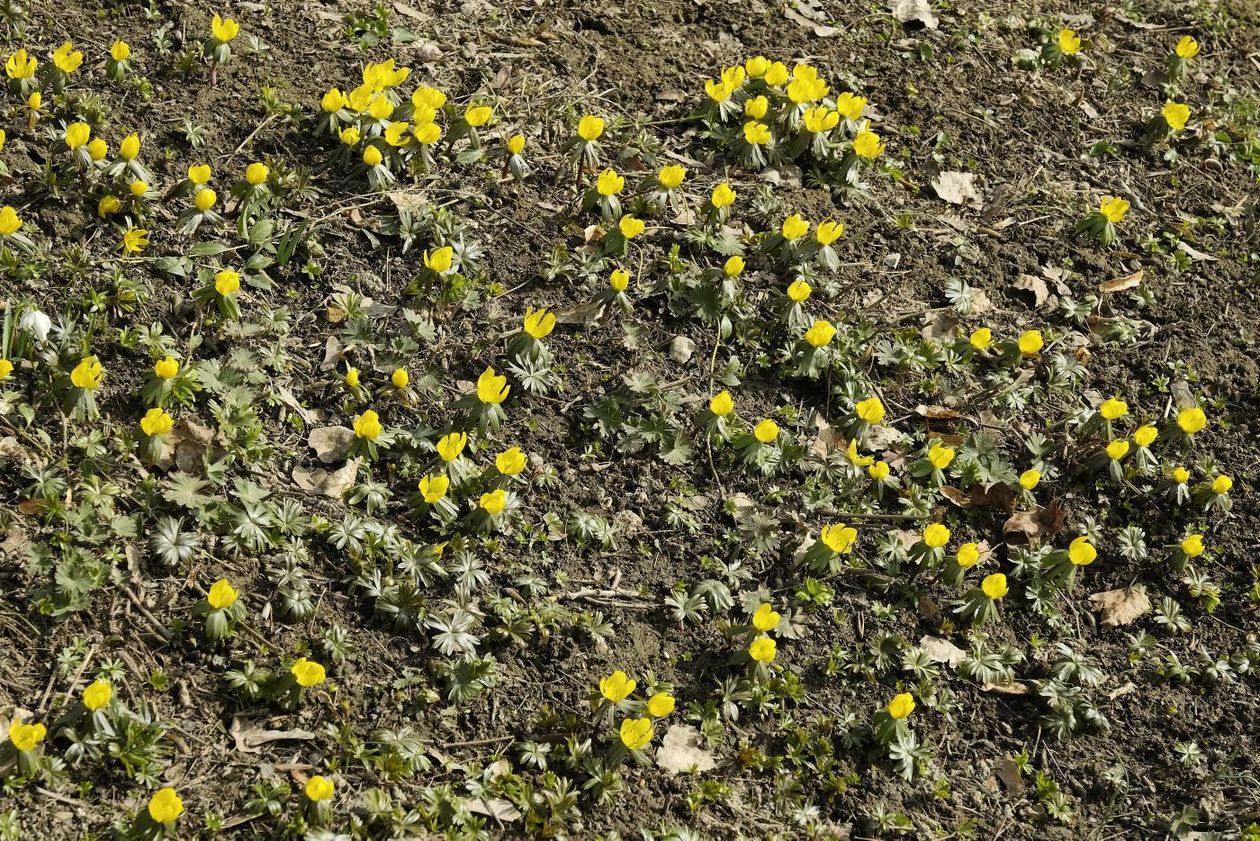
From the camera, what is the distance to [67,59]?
4344 mm

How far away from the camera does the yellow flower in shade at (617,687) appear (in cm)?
331

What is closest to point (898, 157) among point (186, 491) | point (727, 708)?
point (727, 708)

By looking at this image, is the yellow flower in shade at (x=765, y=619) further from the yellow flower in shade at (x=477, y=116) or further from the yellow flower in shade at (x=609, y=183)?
the yellow flower in shade at (x=477, y=116)

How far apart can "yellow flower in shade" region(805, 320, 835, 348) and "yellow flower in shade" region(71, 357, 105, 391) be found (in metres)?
2.39

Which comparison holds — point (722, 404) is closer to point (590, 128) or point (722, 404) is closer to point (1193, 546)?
point (590, 128)

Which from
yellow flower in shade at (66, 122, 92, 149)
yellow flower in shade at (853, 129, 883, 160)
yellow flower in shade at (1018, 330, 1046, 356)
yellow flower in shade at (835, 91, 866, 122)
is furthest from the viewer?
yellow flower in shade at (835, 91, 866, 122)

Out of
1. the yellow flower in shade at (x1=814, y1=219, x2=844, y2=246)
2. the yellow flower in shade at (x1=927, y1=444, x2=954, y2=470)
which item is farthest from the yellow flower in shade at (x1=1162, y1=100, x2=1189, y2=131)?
the yellow flower in shade at (x1=927, y1=444, x2=954, y2=470)

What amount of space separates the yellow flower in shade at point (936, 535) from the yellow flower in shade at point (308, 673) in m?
1.92

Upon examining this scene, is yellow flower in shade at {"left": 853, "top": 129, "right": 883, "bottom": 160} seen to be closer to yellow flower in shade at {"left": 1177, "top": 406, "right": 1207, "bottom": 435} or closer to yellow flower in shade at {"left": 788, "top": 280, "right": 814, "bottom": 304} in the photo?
yellow flower in shade at {"left": 788, "top": 280, "right": 814, "bottom": 304}

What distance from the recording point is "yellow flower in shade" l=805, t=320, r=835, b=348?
416 cm

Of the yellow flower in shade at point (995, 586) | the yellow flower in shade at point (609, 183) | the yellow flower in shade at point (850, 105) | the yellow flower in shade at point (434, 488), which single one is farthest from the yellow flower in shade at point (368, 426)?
the yellow flower in shade at point (850, 105)

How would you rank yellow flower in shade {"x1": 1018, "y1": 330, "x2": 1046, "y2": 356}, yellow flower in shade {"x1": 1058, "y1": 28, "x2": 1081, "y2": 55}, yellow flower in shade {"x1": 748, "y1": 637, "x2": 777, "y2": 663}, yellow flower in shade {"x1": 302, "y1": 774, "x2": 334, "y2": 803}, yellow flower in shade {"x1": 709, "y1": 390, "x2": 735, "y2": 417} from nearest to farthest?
yellow flower in shade {"x1": 302, "y1": 774, "x2": 334, "y2": 803} < yellow flower in shade {"x1": 748, "y1": 637, "x2": 777, "y2": 663} < yellow flower in shade {"x1": 709, "y1": 390, "x2": 735, "y2": 417} < yellow flower in shade {"x1": 1018, "y1": 330, "x2": 1046, "y2": 356} < yellow flower in shade {"x1": 1058, "y1": 28, "x2": 1081, "y2": 55}

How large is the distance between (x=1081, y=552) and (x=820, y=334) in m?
1.15

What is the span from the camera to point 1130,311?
15.6ft
